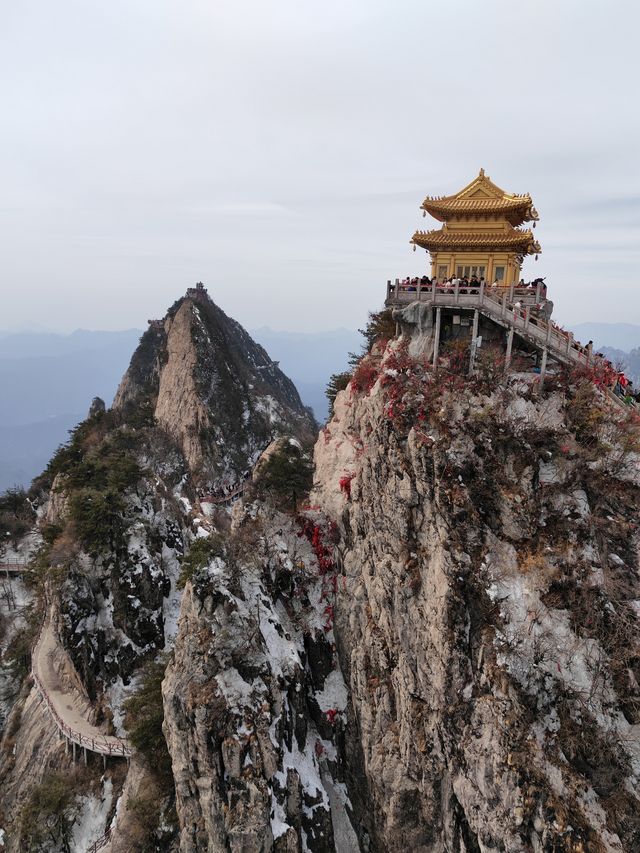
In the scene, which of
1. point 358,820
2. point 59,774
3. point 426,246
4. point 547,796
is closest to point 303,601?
point 358,820

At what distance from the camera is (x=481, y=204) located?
74.8ft

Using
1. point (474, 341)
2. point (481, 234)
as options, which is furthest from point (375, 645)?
point (481, 234)

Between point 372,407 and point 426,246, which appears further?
point 426,246

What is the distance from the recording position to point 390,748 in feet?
62.9

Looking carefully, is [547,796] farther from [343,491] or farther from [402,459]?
[343,491]

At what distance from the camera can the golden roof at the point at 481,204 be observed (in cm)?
2238

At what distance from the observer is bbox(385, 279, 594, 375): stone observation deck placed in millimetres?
19391

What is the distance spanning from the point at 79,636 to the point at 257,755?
14600mm

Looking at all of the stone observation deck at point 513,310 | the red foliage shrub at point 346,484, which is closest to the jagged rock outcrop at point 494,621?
the stone observation deck at point 513,310

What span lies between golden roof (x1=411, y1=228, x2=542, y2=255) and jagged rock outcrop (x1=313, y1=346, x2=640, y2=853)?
674cm

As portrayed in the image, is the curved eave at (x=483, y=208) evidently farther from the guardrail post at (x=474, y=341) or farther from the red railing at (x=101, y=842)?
the red railing at (x=101, y=842)

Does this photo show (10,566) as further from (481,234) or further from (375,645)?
(481,234)

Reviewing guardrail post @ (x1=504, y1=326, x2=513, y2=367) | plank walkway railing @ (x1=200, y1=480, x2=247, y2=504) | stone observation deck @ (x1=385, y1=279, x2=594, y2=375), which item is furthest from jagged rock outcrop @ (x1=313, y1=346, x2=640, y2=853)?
plank walkway railing @ (x1=200, y1=480, x2=247, y2=504)

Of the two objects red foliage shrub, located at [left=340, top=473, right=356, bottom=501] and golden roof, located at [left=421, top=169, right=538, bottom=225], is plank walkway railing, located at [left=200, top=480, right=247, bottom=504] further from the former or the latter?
golden roof, located at [left=421, top=169, right=538, bottom=225]
